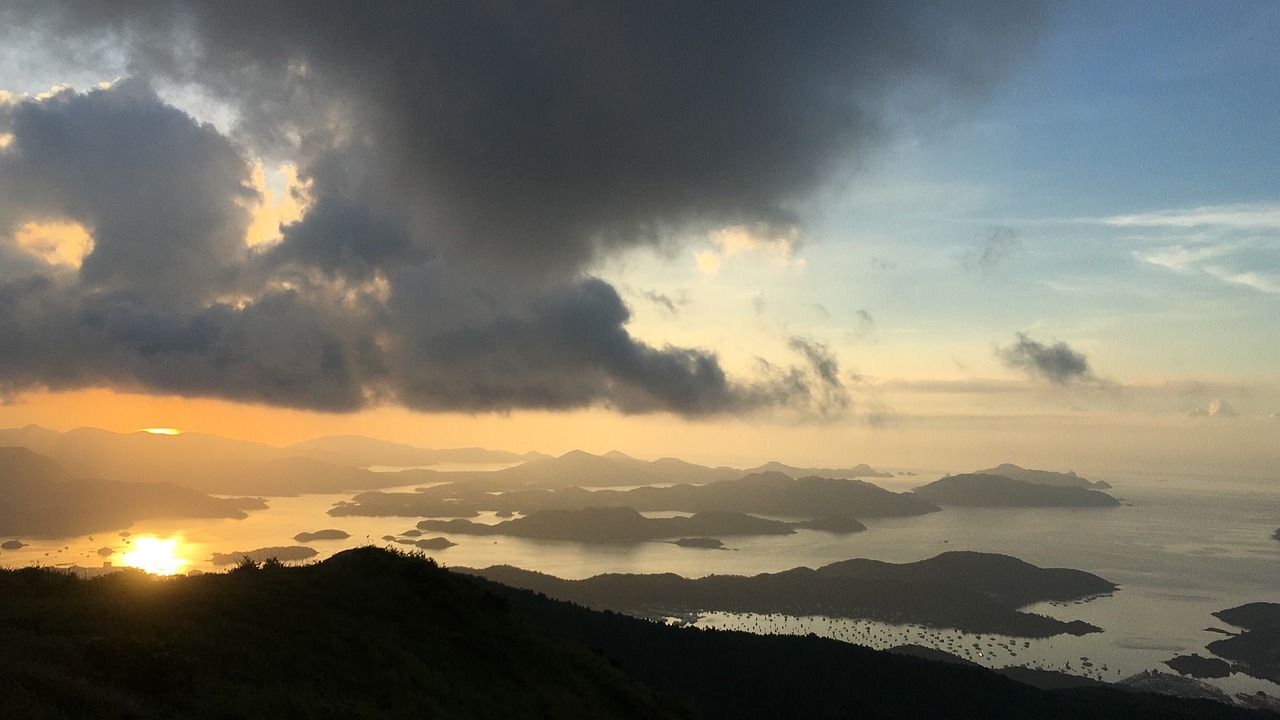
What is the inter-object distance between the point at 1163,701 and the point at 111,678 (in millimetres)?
181598

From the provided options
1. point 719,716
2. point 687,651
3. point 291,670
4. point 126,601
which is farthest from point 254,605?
point 687,651

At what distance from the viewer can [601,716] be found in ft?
120

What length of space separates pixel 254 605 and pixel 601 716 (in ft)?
58.0

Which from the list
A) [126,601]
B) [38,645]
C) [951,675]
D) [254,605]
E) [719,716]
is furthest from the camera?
[951,675]

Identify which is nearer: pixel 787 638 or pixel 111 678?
pixel 111 678

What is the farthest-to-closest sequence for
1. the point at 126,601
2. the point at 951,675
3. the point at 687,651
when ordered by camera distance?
the point at 951,675 < the point at 687,651 < the point at 126,601

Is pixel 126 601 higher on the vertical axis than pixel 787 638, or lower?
higher

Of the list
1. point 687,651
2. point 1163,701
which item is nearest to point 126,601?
point 687,651

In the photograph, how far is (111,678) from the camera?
2108cm

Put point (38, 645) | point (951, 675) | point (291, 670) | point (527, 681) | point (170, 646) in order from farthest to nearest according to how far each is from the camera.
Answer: point (951, 675), point (527, 681), point (291, 670), point (170, 646), point (38, 645)

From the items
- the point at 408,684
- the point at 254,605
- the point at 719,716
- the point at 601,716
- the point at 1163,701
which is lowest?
the point at 1163,701

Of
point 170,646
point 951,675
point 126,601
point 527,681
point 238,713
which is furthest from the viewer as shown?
point 951,675

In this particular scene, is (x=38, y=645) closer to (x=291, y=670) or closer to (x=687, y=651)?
(x=291, y=670)

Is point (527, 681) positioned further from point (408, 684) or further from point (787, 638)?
A: point (787, 638)
